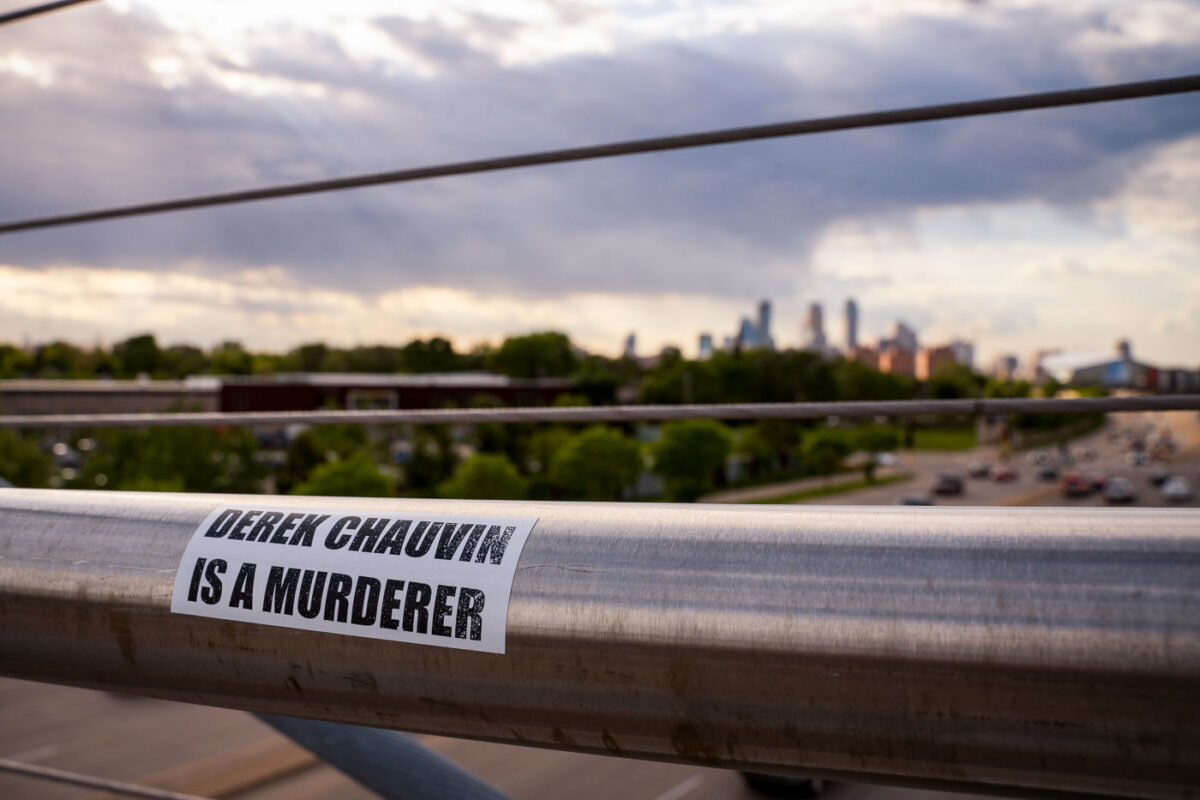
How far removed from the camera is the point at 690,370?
130ft

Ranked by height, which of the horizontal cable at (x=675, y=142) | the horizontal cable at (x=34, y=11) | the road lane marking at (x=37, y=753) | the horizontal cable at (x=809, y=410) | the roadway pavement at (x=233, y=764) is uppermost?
the horizontal cable at (x=34, y=11)

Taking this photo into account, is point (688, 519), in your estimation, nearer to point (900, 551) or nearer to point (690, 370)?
point (900, 551)

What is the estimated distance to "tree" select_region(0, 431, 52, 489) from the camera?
3616 cm

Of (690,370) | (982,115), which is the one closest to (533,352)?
(690,370)

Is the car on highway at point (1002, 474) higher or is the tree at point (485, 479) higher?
the tree at point (485, 479)

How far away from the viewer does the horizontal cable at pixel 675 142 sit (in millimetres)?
1182

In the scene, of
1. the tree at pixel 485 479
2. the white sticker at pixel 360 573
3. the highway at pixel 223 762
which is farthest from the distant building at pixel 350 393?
the white sticker at pixel 360 573

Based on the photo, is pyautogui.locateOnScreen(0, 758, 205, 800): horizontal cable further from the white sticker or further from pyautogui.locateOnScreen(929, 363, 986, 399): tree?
pyautogui.locateOnScreen(929, 363, 986, 399): tree

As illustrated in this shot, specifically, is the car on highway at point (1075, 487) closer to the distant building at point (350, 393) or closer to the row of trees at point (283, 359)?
the distant building at point (350, 393)

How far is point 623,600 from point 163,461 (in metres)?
42.8

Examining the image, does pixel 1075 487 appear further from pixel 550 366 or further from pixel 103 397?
pixel 103 397

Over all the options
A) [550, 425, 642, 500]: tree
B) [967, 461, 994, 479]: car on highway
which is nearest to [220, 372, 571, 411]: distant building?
[550, 425, 642, 500]: tree

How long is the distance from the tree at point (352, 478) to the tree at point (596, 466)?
762 centimetres

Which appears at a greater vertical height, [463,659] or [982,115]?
[982,115]
